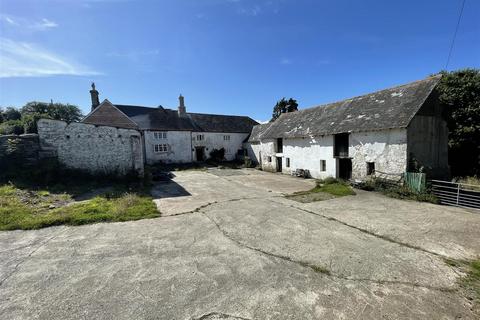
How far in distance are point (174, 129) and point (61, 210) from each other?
69.1ft

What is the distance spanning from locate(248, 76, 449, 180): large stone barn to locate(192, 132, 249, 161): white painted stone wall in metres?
A: 13.5

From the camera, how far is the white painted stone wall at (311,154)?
1689cm

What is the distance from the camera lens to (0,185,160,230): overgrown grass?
23.5ft

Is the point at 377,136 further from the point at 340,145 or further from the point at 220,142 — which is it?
the point at 220,142

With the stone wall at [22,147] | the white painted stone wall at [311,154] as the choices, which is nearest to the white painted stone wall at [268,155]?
the white painted stone wall at [311,154]

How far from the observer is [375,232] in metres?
6.69

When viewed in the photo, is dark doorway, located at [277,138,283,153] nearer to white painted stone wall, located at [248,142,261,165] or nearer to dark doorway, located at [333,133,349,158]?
white painted stone wall, located at [248,142,261,165]

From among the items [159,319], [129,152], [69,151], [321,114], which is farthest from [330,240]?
[321,114]

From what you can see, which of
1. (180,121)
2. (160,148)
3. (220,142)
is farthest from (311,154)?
(180,121)

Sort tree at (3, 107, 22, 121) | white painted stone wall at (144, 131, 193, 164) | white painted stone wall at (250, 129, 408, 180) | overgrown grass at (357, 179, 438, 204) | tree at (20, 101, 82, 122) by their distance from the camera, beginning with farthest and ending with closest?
tree at (20, 101, 82, 122), tree at (3, 107, 22, 121), white painted stone wall at (144, 131, 193, 164), white painted stone wall at (250, 129, 408, 180), overgrown grass at (357, 179, 438, 204)

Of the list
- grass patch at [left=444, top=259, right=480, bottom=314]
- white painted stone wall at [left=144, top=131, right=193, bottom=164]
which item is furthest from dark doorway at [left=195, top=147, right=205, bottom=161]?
grass patch at [left=444, top=259, right=480, bottom=314]

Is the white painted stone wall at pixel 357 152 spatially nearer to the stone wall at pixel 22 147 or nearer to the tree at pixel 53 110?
the stone wall at pixel 22 147

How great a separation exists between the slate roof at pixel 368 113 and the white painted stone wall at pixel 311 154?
628 millimetres

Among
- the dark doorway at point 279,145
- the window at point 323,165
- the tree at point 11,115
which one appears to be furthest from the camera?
the tree at point 11,115
